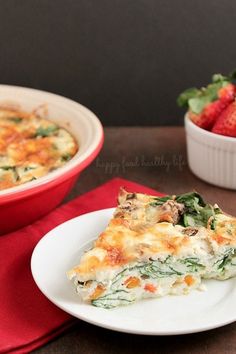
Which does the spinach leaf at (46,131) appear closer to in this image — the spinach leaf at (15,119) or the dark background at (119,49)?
the spinach leaf at (15,119)

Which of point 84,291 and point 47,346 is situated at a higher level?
point 84,291

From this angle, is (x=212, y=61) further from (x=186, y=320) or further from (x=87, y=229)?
(x=186, y=320)

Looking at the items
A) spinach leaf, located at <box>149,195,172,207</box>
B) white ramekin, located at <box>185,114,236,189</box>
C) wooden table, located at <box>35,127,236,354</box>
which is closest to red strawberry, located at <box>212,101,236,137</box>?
white ramekin, located at <box>185,114,236,189</box>

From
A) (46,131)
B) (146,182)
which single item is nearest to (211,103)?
(146,182)

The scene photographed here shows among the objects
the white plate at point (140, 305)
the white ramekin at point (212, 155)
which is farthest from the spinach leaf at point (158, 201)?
the white ramekin at point (212, 155)

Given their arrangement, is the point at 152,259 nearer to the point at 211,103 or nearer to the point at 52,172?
the point at 52,172

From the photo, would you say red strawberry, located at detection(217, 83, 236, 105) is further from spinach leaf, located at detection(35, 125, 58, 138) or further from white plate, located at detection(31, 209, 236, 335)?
white plate, located at detection(31, 209, 236, 335)

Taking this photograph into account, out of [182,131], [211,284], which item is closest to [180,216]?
[211,284]
